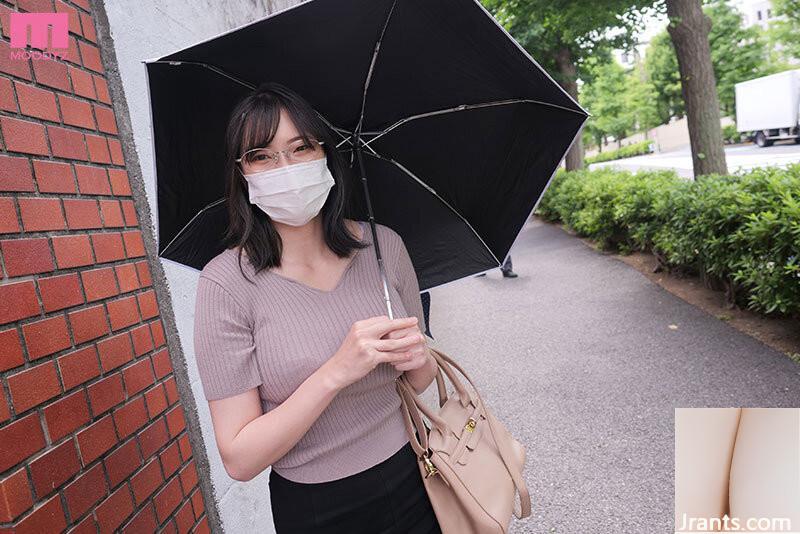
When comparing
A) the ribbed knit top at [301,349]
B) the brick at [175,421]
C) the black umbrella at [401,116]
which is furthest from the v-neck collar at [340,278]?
the brick at [175,421]

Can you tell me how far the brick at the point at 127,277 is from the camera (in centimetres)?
185

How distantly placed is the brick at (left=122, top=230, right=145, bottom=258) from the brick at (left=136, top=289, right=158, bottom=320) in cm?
14

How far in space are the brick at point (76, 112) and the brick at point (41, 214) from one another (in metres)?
0.29

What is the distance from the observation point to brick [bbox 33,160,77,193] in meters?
1.52

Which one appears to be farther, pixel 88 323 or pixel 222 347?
pixel 88 323

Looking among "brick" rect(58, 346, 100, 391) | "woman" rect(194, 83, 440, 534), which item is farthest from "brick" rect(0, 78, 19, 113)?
"brick" rect(58, 346, 100, 391)

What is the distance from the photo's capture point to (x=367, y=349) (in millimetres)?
1233

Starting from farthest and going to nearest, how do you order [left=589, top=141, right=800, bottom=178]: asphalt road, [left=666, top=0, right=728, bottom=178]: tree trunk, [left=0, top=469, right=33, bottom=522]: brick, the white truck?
the white truck < [left=589, top=141, right=800, bottom=178]: asphalt road < [left=666, top=0, right=728, bottom=178]: tree trunk < [left=0, top=469, right=33, bottom=522]: brick

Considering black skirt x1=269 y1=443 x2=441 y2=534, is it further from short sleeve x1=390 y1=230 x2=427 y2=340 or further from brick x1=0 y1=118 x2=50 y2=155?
brick x1=0 y1=118 x2=50 y2=155

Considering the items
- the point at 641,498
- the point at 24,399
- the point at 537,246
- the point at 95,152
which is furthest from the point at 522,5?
the point at 24,399

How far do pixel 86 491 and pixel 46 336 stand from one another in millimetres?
431

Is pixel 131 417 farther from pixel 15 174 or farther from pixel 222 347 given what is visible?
pixel 15 174

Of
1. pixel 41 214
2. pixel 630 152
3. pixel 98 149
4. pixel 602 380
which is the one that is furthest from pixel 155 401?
Answer: pixel 630 152

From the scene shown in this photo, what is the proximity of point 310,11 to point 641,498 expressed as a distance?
298 centimetres
